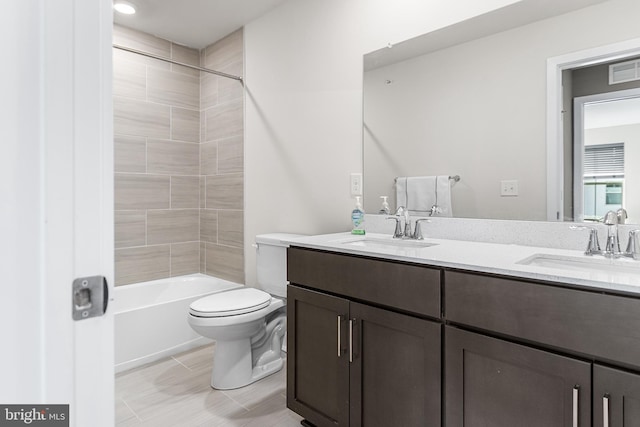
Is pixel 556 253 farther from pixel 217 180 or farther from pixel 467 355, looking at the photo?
pixel 217 180

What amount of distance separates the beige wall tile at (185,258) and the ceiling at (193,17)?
1.77 meters

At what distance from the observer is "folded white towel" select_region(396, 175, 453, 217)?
1792 mm

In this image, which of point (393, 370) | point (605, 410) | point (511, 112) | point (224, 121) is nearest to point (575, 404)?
point (605, 410)

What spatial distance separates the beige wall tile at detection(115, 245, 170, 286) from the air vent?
10.1 feet

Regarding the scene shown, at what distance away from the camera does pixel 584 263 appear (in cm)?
125

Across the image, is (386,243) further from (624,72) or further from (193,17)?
(193,17)

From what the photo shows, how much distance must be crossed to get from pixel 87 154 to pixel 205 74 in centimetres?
303

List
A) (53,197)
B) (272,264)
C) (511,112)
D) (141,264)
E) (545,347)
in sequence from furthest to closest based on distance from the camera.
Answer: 1. (141,264)
2. (272,264)
3. (511,112)
4. (545,347)
5. (53,197)

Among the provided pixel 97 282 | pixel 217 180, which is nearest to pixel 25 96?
pixel 97 282

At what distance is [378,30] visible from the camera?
1.99m

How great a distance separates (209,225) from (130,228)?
631mm

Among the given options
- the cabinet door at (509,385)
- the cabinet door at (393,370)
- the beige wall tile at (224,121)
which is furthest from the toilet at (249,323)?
the cabinet door at (509,385)

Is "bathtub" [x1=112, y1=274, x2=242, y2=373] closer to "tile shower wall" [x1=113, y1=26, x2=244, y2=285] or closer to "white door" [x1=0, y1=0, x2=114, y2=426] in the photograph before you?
"tile shower wall" [x1=113, y1=26, x2=244, y2=285]

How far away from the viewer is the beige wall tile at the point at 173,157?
3000 mm
